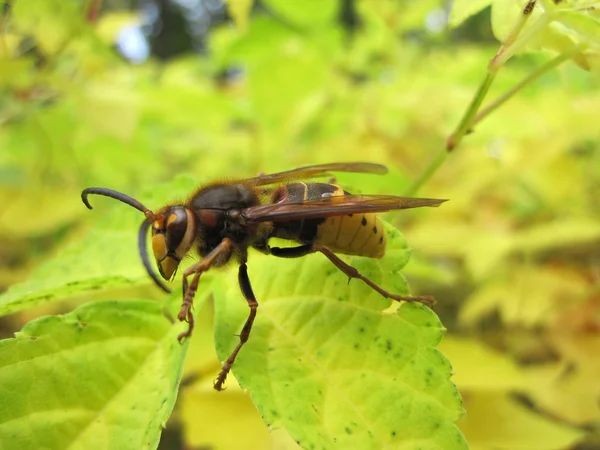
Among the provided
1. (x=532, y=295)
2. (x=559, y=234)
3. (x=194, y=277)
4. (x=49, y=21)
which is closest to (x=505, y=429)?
(x=532, y=295)

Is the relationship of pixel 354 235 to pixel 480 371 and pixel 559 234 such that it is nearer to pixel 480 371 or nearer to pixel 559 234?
pixel 480 371

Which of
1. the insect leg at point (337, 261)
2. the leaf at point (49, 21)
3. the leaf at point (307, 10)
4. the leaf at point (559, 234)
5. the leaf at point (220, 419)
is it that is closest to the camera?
the insect leg at point (337, 261)

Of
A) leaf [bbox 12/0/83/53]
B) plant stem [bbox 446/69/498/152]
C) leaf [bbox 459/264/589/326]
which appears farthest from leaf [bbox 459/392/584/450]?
leaf [bbox 12/0/83/53]

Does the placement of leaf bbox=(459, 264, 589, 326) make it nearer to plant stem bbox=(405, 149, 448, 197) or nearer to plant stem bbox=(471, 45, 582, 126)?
plant stem bbox=(405, 149, 448, 197)

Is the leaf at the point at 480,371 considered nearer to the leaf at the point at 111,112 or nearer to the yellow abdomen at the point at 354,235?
the yellow abdomen at the point at 354,235

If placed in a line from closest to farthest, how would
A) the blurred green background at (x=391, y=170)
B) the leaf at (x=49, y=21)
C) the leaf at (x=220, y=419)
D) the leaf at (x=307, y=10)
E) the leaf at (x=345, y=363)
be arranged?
1. the leaf at (x=345, y=363)
2. the leaf at (x=220, y=419)
3. the blurred green background at (x=391, y=170)
4. the leaf at (x=49, y=21)
5. the leaf at (x=307, y=10)

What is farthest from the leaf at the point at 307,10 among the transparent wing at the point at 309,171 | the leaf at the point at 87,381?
the leaf at the point at 87,381

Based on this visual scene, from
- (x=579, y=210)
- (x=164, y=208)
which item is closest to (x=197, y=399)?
(x=164, y=208)
